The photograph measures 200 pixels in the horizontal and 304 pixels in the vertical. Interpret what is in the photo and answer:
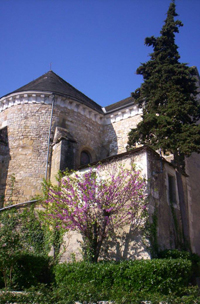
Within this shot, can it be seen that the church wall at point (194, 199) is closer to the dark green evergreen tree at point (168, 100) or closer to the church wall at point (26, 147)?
the dark green evergreen tree at point (168, 100)

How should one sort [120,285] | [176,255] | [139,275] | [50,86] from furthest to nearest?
[50,86]
[176,255]
[120,285]
[139,275]

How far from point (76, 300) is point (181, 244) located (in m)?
6.50

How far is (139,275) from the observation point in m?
8.30

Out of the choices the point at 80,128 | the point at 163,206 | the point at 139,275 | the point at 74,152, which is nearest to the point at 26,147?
the point at 74,152

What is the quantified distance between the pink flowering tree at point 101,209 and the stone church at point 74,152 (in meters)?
0.53

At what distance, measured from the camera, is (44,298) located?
20.9 ft

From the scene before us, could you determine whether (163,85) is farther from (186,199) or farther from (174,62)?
(186,199)

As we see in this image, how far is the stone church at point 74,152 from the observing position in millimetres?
11625

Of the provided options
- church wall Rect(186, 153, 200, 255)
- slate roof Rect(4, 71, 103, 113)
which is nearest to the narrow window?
church wall Rect(186, 153, 200, 255)

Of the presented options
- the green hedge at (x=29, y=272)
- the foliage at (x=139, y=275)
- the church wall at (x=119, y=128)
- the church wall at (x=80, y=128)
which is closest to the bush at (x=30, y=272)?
the green hedge at (x=29, y=272)

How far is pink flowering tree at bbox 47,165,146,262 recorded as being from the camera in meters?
10.6

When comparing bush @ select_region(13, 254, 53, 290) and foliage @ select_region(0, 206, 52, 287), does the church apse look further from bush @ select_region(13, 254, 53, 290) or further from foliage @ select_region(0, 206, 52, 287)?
bush @ select_region(13, 254, 53, 290)

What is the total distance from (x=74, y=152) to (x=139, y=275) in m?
8.70

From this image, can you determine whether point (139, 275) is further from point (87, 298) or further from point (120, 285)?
point (87, 298)
